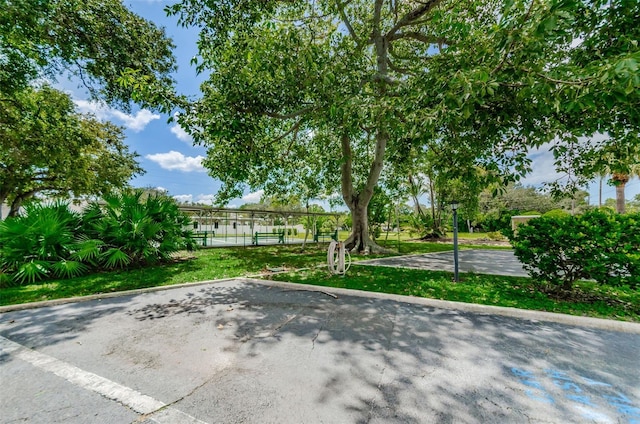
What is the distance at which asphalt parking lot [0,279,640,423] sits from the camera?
2.18 meters

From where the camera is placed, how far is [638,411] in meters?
2.18

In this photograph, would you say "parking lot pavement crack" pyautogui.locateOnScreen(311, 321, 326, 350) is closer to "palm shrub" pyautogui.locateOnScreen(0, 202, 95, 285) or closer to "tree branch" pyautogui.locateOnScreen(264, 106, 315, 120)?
"tree branch" pyautogui.locateOnScreen(264, 106, 315, 120)

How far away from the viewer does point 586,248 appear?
475cm

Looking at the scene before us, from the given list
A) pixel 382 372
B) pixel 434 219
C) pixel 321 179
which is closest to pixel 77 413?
pixel 382 372

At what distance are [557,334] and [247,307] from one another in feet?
16.1

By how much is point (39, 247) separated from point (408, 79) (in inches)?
414

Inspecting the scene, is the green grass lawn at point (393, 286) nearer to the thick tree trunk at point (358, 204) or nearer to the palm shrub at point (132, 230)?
the palm shrub at point (132, 230)

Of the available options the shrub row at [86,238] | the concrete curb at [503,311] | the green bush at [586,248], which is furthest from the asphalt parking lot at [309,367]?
the shrub row at [86,238]

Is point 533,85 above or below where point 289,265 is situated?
above

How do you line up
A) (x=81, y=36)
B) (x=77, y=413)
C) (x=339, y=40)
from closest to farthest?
(x=77, y=413), (x=81, y=36), (x=339, y=40)

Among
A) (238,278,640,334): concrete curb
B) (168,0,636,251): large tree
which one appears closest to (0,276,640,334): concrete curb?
(238,278,640,334): concrete curb

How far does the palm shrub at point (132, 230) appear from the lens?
7.58 metres

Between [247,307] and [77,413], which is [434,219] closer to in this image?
[247,307]

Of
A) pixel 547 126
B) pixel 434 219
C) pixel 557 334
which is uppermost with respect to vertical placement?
pixel 547 126
